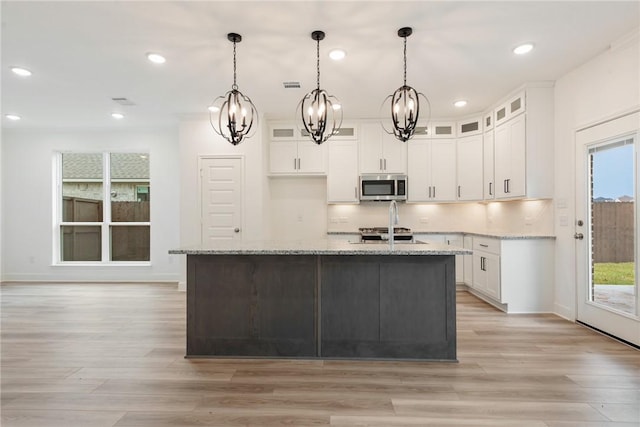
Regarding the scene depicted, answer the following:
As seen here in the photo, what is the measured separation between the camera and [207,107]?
Answer: 17.0 ft

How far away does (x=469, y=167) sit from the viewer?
5.53m

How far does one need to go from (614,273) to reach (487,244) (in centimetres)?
137

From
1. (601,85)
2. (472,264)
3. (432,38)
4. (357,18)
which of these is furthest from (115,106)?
(601,85)

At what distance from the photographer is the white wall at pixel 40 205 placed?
6.41 meters

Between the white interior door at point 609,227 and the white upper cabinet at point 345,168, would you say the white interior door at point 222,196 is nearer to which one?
the white upper cabinet at point 345,168

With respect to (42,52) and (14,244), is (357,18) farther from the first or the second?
(14,244)

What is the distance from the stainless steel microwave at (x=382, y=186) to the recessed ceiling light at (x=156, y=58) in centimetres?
322

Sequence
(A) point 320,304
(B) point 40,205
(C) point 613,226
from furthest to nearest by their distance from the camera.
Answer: (B) point 40,205 → (C) point 613,226 → (A) point 320,304

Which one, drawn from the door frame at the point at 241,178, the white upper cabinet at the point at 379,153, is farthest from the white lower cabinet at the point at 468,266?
the door frame at the point at 241,178

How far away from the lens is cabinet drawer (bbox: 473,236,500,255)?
4.34m

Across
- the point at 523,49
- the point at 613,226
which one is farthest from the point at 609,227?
the point at 523,49

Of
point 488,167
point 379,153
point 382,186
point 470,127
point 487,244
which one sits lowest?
point 487,244

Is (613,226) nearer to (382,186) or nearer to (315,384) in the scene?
(382,186)

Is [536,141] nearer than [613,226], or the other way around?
[613,226]
